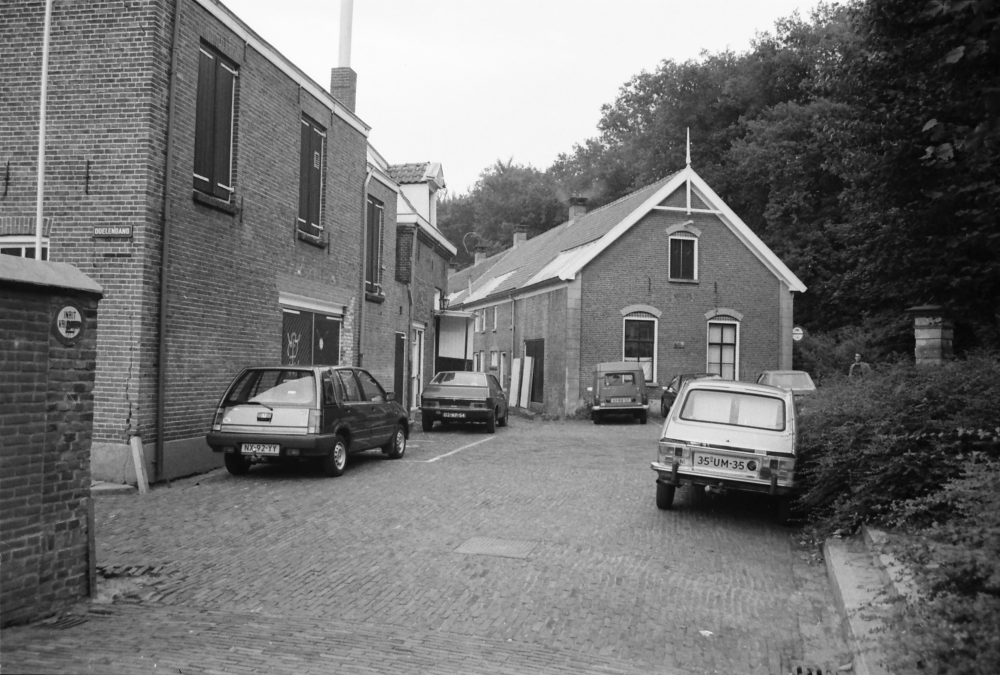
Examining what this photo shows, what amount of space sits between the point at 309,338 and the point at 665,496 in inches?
362

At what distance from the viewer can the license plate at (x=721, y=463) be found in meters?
9.61

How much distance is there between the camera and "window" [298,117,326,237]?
1655 cm

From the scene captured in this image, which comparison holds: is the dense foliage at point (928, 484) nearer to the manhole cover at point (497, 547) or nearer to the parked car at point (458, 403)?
the manhole cover at point (497, 547)

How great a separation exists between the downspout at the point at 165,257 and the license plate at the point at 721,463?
7.06 meters

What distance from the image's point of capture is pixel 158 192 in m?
11.7

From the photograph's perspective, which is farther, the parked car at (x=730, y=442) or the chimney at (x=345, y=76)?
the chimney at (x=345, y=76)

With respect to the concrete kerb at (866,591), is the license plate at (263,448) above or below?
above

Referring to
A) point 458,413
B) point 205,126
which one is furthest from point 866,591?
point 458,413

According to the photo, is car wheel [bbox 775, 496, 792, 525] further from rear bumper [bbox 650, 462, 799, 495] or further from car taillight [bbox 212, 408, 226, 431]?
car taillight [bbox 212, 408, 226, 431]

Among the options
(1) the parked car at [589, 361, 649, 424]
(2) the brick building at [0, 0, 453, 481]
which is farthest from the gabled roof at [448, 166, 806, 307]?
(2) the brick building at [0, 0, 453, 481]

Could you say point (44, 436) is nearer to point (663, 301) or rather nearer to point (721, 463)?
point (721, 463)

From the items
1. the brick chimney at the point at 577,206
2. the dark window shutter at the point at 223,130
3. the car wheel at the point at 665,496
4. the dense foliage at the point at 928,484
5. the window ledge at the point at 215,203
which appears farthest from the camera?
the brick chimney at the point at 577,206

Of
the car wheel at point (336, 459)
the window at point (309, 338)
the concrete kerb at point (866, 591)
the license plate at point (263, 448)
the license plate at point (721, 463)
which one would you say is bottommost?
the concrete kerb at point (866, 591)

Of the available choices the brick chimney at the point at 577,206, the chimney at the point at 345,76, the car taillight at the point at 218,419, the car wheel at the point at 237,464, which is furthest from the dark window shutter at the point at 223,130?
the brick chimney at the point at 577,206
